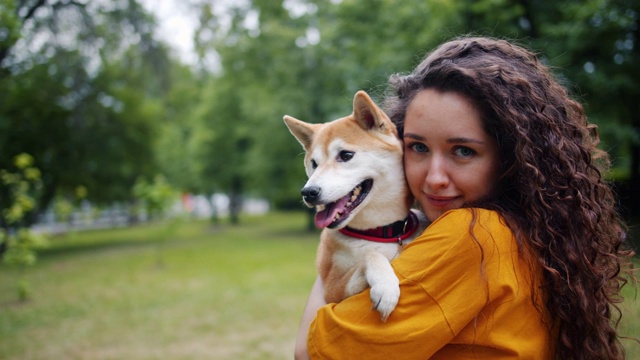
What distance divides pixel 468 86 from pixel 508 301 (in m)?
0.73

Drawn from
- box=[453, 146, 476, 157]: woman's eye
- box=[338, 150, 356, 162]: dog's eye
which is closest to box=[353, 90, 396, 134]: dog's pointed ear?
box=[338, 150, 356, 162]: dog's eye

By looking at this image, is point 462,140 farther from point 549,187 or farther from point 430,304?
point 430,304

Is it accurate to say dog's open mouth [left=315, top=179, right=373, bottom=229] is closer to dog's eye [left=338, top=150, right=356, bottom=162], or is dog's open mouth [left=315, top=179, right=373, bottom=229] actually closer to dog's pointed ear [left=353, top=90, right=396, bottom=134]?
dog's eye [left=338, top=150, right=356, bottom=162]

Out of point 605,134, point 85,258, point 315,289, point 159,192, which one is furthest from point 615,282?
point 85,258

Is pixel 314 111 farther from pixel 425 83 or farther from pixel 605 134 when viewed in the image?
pixel 425 83

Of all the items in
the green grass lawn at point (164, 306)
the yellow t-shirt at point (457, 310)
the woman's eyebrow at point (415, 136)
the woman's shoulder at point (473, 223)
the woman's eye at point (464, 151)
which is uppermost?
the woman's eyebrow at point (415, 136)

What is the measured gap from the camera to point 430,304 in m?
1.45

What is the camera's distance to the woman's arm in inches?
65.2

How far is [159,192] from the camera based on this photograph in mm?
13133

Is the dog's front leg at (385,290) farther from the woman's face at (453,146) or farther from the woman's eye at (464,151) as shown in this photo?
the woman's eye at (464,151)

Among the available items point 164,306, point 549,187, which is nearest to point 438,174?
point 549,187

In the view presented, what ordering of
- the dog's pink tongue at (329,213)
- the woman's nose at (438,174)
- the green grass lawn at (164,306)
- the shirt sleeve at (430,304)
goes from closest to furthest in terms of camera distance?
the shirt sleeve at (430,304)
the woman's nose at (438,174)
the dog's pink tongue at (329,213)
the green grass lawn at (164,306)

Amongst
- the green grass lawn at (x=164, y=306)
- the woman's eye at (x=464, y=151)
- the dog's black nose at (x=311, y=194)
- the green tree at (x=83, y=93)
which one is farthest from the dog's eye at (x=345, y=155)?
the green tree at (x=83, y=93)

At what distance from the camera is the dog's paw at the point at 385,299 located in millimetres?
1476
